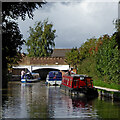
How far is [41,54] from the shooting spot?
104 meters

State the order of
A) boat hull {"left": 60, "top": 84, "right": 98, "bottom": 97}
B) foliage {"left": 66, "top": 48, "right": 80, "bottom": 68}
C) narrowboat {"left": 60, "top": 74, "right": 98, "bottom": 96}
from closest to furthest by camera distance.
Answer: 1. boat hull {"left": 60, "top": 84, "right": 98, "bottom": 97}
2. narrowboat {"left": 60, "top": 74, "right": 98, "bottom": 96}
3. foliage {"left": 66, "top": 48, "right": 80, "bottom": 68}

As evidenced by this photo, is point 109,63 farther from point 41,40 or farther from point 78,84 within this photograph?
point 41,40

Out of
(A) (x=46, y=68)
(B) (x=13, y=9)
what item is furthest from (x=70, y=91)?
(A) (x=46, y=68)

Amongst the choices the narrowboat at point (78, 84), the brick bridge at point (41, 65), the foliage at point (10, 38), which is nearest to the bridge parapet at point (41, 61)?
the brick bridge at point (41, 65)

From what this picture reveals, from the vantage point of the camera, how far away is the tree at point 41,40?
104 metres

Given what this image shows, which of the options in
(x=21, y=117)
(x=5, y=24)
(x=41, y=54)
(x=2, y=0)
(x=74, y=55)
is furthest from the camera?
(x=41, y=54)

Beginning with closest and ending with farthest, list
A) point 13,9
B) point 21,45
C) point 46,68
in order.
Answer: point 13,9
point 21,45
point 46,68

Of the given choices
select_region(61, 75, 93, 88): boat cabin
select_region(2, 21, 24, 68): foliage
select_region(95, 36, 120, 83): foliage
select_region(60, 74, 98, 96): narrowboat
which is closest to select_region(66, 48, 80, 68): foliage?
select_region(95, 36, 120, 83): foliage

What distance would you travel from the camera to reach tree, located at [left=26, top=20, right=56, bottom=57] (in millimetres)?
104375

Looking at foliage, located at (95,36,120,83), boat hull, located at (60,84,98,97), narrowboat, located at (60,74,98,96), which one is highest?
foliage, located at (95,36,120,83)

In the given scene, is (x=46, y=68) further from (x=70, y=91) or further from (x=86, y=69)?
(x=70, y=91)

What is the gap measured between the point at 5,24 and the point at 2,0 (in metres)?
4.79

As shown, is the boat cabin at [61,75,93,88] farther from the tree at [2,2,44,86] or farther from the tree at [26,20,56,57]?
the tree at [26,20,56,57]

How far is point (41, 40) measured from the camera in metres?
105
